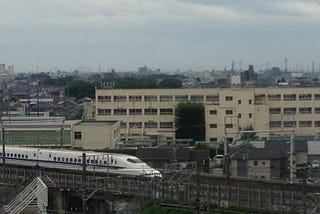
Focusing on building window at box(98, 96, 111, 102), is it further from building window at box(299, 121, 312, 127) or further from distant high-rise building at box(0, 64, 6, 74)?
distant high-rise building at box(0, 64, 6, 74)

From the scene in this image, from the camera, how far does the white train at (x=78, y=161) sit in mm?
19094

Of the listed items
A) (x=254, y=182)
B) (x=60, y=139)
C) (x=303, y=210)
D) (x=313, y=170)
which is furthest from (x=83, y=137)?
(x=303, y=210)

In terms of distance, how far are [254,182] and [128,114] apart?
19420 millimetres

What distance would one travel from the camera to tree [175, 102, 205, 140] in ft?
110

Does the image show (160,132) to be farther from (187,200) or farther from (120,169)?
(187,200)

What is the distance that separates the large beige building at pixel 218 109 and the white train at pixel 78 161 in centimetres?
1147

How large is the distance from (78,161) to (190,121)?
13943mm

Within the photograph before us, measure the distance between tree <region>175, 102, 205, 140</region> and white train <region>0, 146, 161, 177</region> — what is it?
12048mm

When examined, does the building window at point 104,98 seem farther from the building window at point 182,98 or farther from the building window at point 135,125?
the building window at point 182,98

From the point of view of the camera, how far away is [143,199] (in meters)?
15.3

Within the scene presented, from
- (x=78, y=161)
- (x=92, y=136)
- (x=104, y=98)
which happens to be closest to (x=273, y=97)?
(x=104, y=98)

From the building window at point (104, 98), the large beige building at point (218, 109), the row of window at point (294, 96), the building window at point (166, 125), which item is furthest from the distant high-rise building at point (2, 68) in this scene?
the row of window at point (294, 96)

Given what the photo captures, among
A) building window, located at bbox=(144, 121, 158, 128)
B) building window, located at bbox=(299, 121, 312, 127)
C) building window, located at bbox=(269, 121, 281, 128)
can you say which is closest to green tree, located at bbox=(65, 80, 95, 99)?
building window, located at bbox=(144, 121, 158, 128)

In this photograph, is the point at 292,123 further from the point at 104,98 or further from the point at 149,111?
the point at 104,98
